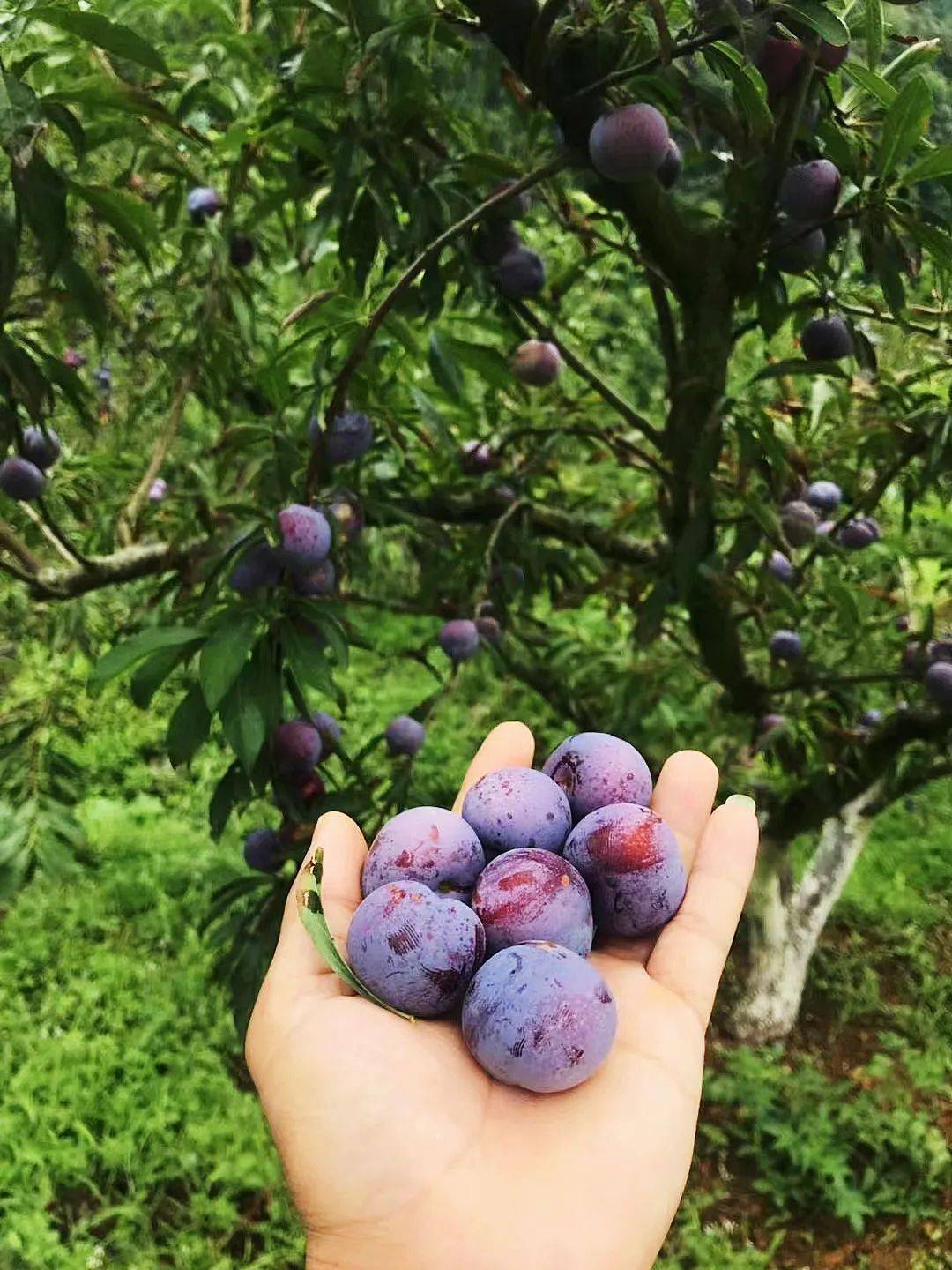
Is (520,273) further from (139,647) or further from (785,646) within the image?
(785,646)

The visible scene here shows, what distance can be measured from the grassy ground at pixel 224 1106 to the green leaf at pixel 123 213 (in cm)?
114

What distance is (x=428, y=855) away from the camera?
1.00m

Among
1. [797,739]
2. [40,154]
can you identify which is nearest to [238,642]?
[40,154]

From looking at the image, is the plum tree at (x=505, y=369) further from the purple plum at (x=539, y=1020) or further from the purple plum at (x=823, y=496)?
the purple plum at (x=539, y=1020)

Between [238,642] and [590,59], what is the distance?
0.74m

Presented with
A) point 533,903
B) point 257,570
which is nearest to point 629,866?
point 533,903

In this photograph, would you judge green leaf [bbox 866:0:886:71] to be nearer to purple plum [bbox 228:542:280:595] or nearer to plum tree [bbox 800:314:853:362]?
plum tree [bbox 800:314:853:362]

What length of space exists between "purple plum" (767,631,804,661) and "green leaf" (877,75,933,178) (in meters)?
1.29

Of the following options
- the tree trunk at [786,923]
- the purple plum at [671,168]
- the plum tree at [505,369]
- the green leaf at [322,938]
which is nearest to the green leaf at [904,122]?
the plum tree at [505,369]

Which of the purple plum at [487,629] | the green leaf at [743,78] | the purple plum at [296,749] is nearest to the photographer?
the green leaf at [743,78]

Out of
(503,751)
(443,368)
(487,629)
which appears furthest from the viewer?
(487,629)

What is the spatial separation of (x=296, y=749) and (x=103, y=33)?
0.86 meters

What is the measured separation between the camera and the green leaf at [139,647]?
1181 millimetres

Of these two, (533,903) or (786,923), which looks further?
(786,923)
